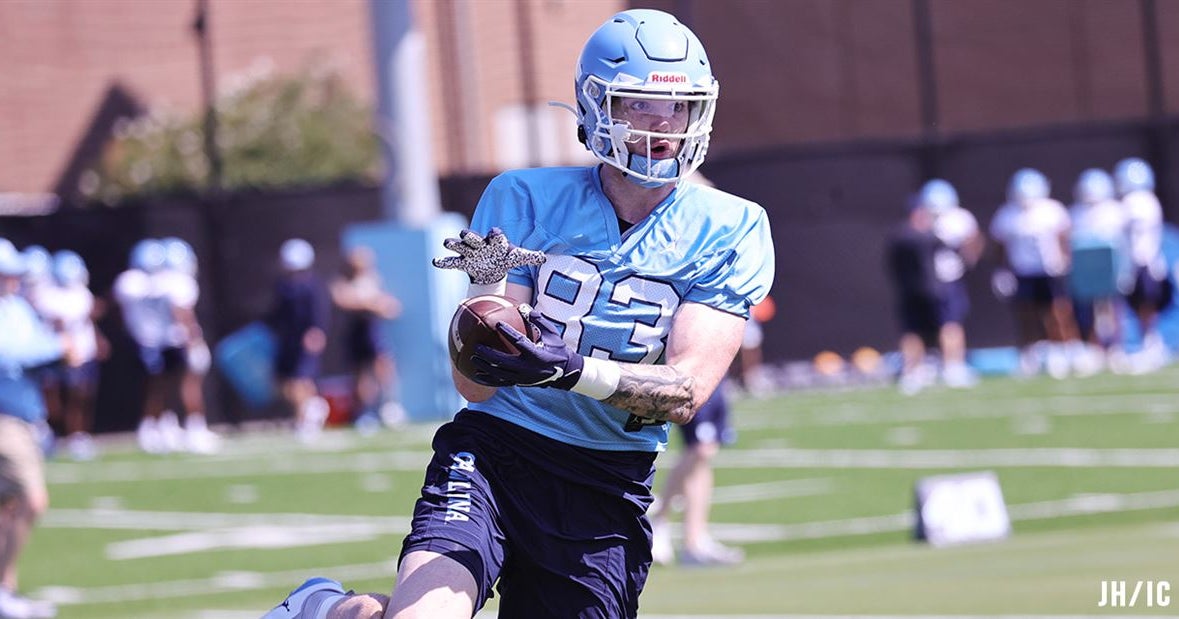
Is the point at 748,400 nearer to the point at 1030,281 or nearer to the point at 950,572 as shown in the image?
the point at 1030,281

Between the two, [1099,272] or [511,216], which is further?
[1099,272]

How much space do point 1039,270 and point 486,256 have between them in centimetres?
1587

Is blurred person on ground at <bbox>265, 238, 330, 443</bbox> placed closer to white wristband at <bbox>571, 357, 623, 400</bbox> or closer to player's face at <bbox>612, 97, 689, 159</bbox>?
player's face at <bbox>612, 97, 689, 159</bbox>

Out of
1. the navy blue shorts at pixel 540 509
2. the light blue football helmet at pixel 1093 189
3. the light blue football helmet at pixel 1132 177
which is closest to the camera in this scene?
the navy blue shorts at pixel 540 509

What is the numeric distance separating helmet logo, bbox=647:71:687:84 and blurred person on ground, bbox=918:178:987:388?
46.4ft

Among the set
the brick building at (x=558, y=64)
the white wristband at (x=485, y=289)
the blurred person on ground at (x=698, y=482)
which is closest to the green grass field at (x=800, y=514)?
the blurred person on ground at (x=698, y=482)

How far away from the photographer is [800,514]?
1145 centimetres

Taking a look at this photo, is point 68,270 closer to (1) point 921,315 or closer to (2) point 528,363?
(1) point 921,315

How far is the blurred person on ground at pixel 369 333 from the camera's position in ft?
62.7

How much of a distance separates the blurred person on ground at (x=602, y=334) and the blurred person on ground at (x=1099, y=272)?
14971 mm

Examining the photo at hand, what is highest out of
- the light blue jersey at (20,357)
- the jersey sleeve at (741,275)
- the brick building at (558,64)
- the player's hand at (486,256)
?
the brick building at (558,64)

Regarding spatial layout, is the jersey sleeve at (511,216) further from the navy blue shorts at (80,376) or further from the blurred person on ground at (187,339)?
the navy blue shorts at (80,376)

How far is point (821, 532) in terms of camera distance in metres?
10.7

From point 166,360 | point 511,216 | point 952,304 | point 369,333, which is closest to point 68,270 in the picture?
point 166,360
